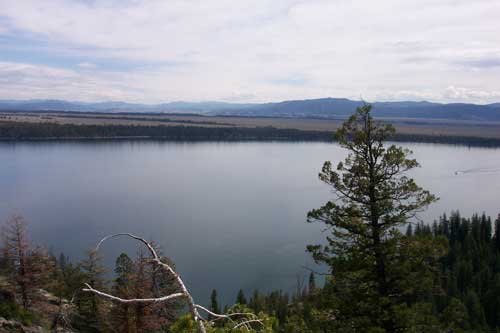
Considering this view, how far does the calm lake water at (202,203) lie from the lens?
63.7ft

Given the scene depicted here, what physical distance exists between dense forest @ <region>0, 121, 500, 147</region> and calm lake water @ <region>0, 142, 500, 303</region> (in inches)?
780

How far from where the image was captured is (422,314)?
4285mm

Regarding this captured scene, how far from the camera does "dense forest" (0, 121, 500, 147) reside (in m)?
72.2

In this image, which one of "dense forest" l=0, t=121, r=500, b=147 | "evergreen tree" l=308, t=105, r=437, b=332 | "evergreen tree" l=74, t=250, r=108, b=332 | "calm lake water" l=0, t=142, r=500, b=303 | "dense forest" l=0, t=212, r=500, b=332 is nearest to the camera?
"dense forest" l=0, t=212, r=500, b=332

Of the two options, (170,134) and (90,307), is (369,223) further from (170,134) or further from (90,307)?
Result: (170,134)

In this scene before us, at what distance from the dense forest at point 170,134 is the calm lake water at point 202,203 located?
19.8 metres

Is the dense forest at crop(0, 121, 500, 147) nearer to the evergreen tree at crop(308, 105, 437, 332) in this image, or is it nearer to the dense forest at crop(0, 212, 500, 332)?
the dense forest at crop(0, 212, 500, 332)

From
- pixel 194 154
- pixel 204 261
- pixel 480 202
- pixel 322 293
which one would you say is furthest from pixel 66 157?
pixel 322 293

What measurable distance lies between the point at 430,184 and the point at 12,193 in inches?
1245

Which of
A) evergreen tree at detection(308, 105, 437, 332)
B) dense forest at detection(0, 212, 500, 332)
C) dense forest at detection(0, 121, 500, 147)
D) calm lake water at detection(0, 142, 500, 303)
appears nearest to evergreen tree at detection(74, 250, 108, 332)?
dense forest at detection(0, 212, 500, 332)

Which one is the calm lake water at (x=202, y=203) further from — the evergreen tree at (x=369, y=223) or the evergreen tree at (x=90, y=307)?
the evergreen tree at (x=369, y=223)

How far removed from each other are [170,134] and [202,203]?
189ft

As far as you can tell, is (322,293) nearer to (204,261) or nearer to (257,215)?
(204,261)

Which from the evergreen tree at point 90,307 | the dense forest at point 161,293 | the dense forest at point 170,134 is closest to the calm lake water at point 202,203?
the dense forest at point 161,293
